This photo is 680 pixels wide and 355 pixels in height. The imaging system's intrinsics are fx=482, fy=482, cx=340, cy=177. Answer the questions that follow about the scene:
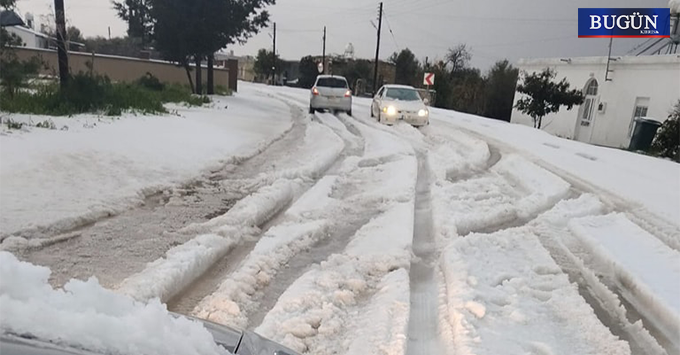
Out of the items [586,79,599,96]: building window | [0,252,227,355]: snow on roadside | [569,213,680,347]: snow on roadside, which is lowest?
[569,213,680,347]: snow on roadside

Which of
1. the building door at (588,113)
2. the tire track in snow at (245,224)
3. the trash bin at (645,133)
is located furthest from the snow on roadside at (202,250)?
the building door at (588,113)

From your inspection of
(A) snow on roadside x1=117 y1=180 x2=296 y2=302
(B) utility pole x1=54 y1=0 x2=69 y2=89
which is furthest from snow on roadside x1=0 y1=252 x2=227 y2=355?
(B) utility pole x1=54 y1=0 x2=69 y2=89

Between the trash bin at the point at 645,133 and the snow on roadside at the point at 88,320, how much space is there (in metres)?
17.9

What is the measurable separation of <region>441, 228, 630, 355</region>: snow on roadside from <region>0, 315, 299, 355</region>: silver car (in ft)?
4.65

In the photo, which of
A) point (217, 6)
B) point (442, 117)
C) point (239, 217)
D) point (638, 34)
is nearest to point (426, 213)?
point (239, 217)

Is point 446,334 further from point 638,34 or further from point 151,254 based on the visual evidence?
point 638,34

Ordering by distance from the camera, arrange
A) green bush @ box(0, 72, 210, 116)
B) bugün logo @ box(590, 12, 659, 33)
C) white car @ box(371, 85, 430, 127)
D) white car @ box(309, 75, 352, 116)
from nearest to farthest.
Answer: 1. green bush @ box(0, 72, 210, 116)
2. white car @ box(371, 85, 430, 127)
3. white car @ box(309, 75, 352, 116)
4. bugün logo @ box(590, 12, 659, 33)

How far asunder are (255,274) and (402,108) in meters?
13.0

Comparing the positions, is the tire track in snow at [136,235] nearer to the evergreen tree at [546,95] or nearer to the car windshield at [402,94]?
the car windshield at [402,94]

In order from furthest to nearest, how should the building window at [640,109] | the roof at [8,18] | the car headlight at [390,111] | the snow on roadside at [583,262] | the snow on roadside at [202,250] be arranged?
the building window at [640,109] → the car headlight at [390,111] → the roof at [8,18] → the snow on roadside at [202,250] → the snow on roadside at [583,262]

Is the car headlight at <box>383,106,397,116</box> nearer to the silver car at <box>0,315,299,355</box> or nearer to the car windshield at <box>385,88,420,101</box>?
the car windshield at <box>385,88,420,101</box>

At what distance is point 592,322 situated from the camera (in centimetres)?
343

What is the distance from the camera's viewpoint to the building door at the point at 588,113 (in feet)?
82.5

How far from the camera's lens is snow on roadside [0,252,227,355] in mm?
1445
